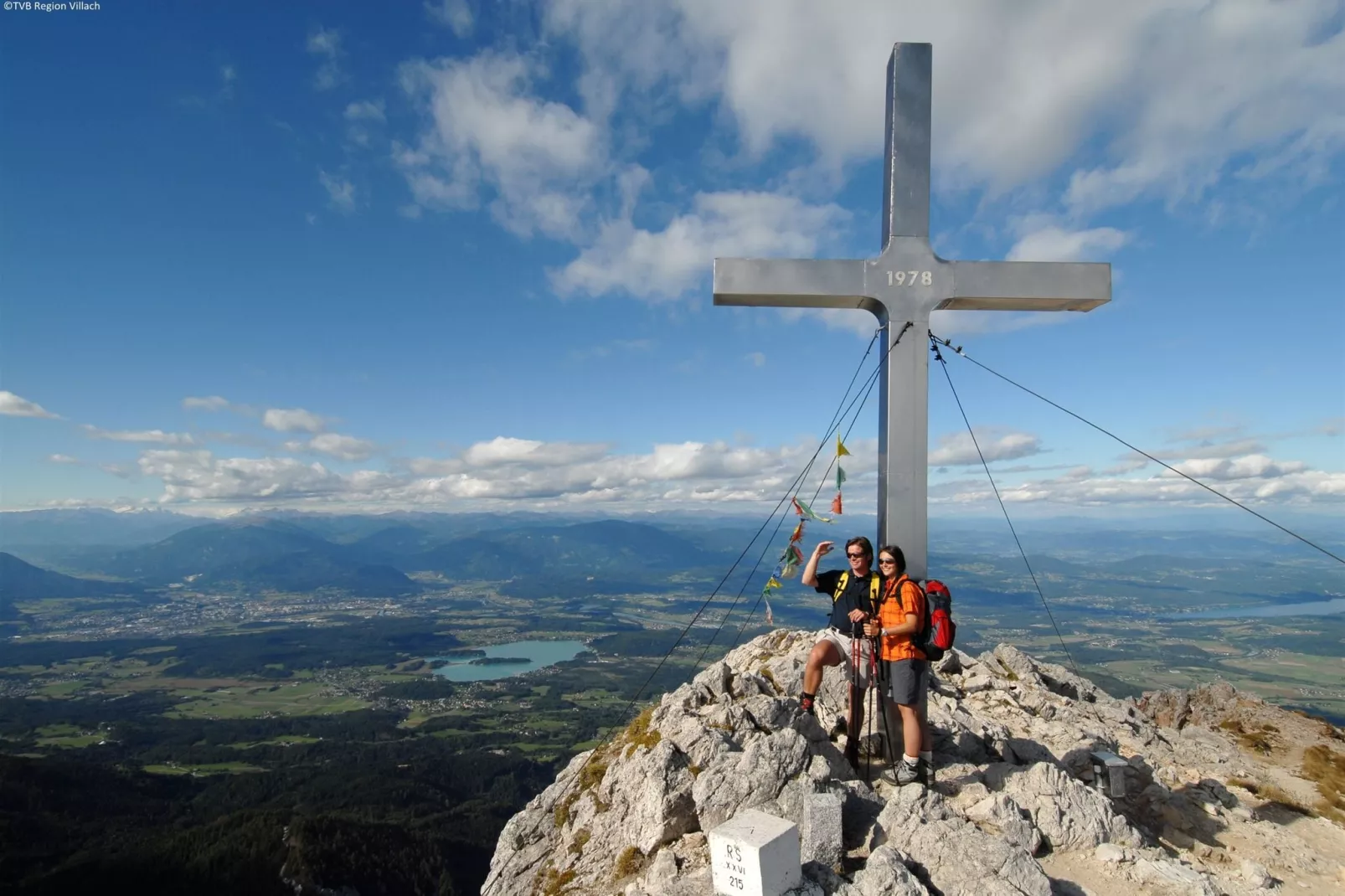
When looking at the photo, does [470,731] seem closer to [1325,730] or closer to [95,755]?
[95,755]

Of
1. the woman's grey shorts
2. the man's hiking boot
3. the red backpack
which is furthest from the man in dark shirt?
the man's hiking boot

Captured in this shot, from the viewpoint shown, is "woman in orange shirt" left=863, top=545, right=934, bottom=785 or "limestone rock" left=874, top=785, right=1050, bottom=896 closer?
"limestone rock" left=874, top=785, right=1050, bottom=896

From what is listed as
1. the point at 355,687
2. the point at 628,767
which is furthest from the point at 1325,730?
the point at 355,687

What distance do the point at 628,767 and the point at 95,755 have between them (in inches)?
6087

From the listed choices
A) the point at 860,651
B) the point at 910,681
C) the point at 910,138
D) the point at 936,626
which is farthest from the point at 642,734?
the point at 910,138

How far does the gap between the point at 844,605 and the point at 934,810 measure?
222 cm

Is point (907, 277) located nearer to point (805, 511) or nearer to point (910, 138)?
point (910, 138)

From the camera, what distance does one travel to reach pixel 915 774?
6.93 metres

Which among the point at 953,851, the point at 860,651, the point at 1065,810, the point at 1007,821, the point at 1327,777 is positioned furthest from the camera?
the point at 1327,777

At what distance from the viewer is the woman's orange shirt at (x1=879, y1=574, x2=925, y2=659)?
22.1 ft

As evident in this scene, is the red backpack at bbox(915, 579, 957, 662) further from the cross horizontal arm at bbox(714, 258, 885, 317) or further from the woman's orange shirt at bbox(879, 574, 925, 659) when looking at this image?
the cross horizontal arm at bbox(714, 258, 885, 317)

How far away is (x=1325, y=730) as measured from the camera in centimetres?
1312

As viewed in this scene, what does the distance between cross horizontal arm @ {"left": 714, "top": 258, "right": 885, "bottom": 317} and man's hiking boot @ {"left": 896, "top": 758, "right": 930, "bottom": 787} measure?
17.0ft

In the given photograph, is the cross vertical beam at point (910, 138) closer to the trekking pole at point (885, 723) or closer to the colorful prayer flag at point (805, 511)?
the colorful prayer flag at point (805, 511)
